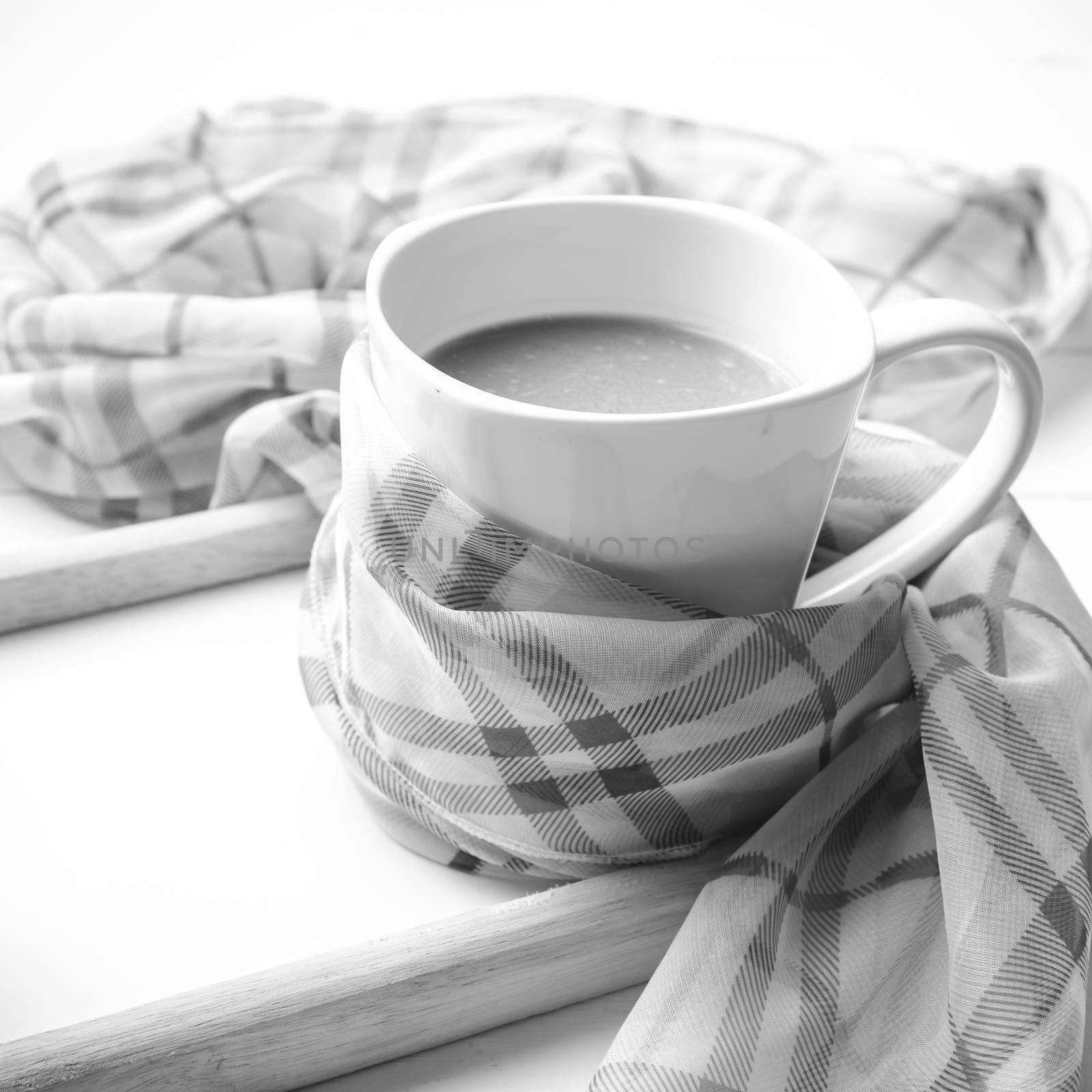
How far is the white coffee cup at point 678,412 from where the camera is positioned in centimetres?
36

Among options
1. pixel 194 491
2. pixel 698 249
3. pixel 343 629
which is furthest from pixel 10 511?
pixel 698 249

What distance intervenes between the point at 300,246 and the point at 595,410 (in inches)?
15.4

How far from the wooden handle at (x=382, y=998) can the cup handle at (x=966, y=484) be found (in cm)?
11

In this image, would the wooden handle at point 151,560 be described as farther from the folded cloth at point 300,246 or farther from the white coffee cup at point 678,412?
the white coffee cup at point 678,412

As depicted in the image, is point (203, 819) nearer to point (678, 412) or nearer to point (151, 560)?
point (151, 560)

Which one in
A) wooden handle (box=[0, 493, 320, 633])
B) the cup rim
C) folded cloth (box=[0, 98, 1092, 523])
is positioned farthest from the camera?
folded cloth (box=[0, 98, 1092, 523])

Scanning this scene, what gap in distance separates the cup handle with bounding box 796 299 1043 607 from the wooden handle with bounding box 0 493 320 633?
0.25 m

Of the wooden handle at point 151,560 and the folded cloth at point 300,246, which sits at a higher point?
the folded cloth at point 300,246

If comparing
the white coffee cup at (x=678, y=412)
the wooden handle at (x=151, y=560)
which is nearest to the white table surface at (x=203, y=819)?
the wooden handle at (x=151, y=560)

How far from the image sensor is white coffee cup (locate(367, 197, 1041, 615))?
36cm

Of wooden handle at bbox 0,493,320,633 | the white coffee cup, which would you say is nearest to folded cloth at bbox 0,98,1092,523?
wooden handle at bbox 0,493,320,633

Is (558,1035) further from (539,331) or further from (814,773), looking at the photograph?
(539,331)

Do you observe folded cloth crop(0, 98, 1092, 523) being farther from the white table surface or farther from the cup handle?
the cup handle

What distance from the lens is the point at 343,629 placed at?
0.46 meters
